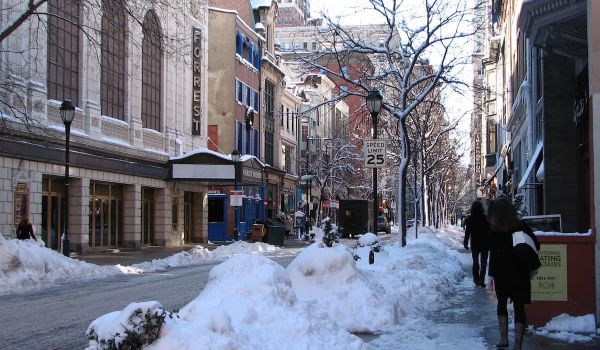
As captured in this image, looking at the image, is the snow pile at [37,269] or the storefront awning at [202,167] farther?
the storefront awning at [202,167]

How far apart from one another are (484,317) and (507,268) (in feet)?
9.82

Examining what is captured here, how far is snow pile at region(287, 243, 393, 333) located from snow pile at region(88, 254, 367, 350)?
1.86 m

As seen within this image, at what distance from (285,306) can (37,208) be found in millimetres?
21878

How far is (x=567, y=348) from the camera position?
826 cm

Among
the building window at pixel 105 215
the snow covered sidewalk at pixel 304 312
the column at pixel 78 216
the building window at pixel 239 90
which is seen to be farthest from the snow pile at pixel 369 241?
the building window at pixel 239 90

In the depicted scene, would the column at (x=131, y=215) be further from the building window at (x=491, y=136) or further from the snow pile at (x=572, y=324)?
the building window at (x=491, y=136)

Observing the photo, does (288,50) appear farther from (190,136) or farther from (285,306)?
(190,136)

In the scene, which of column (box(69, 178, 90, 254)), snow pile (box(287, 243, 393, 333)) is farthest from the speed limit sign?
column (box(69, 178, 90, 254))

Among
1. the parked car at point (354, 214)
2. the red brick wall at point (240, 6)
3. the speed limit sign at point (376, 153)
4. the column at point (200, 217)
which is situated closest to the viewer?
the speed limit sign at point (376, 153)

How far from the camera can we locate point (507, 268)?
318 inches

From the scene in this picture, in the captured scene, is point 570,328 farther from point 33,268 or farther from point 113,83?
point 113,83

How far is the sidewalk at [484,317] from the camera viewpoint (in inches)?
332

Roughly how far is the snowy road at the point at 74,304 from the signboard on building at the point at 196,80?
76.1 feet

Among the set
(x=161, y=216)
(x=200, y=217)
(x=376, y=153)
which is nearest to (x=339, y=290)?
(x=376, y=153)
